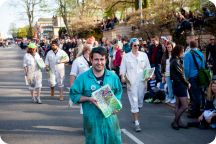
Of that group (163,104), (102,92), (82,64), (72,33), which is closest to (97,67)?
(102,92)

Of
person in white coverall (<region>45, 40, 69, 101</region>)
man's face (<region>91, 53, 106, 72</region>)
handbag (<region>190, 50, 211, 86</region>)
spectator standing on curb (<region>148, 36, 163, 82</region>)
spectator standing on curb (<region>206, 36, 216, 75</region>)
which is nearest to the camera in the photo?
man's face (<region>91, 53, 106, 72</region>)

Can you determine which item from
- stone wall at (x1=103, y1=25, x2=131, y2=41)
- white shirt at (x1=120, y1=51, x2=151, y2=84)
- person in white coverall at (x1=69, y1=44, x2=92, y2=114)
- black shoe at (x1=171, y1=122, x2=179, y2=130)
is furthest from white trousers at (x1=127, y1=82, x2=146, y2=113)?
stone wall at (x1=103, y1=25, x2=131, y2=41)

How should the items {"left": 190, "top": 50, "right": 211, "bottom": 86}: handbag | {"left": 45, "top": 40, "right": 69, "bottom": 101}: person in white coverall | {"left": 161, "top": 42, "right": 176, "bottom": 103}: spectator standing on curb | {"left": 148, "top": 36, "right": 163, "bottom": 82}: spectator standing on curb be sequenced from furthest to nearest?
{"left": 148, "top": 36, "right": 163, "bottom": 82}: spectator standing on curb, {"left": 45, "top": 40, "right": 69, "bottom": 101}: person in white coverall, {"left": 161, "top": 42, "right": 176, "bottom": 103}: spectator standing on curb, {"left": 190, "top": 50, "right": 211, "bottom": 86}: handbag

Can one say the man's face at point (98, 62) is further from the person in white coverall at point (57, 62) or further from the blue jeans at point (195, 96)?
the person in white coverall at point (57, 62)

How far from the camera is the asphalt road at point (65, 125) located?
7484 mm

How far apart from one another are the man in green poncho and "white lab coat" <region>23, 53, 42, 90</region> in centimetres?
735

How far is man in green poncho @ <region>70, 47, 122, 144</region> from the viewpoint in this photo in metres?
4.75

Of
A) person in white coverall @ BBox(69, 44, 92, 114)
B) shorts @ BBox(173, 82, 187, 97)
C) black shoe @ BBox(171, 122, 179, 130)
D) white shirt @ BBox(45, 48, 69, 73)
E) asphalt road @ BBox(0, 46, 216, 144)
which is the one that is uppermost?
person in white coverall @ BBox(69, 44, 92, 114)

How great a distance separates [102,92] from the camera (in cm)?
A: 473

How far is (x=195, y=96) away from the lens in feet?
30.2

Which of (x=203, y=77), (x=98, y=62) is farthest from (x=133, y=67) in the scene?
(x=98, y=62)

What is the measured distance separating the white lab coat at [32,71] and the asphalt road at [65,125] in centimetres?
61

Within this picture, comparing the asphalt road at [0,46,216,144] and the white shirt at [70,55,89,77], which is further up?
the white shirt at [70,55,89,77]

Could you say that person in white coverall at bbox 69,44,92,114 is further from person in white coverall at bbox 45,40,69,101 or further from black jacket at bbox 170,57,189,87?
person in white coverall at bbox 45,40,69,101
